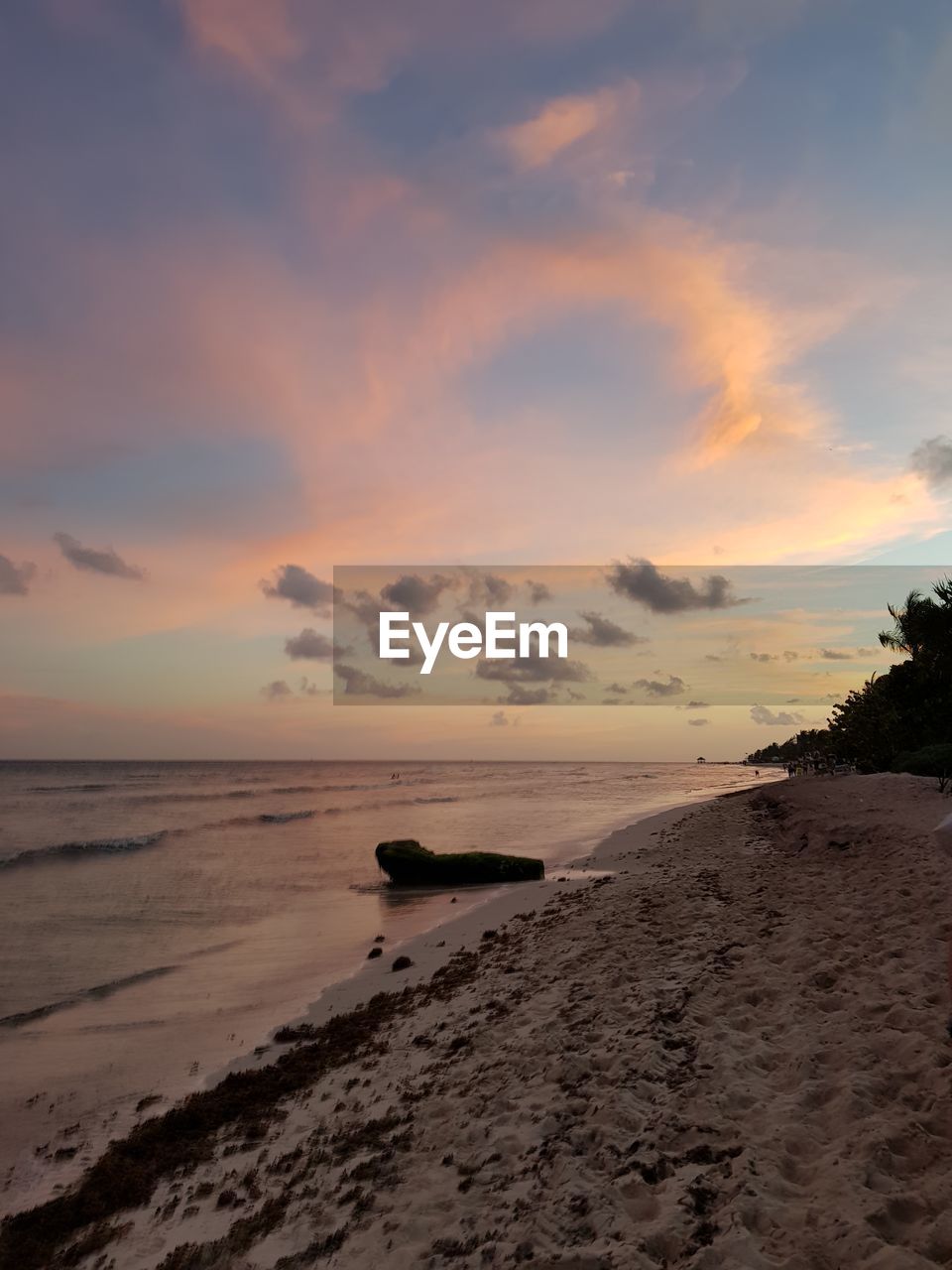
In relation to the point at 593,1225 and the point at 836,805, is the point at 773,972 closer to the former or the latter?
the point at 593,1225

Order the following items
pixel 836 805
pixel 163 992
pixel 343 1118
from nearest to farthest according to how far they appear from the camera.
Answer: pixel 343 1118
pixel 163 992
pixel 836 805

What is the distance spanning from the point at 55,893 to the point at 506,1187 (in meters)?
23.2

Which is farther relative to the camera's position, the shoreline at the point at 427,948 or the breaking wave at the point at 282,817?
the breaking wave at the point at 282,817

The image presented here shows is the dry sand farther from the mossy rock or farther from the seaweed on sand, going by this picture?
the mossy rock

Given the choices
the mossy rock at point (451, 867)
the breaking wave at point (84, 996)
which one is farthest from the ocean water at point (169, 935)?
the mossy rock at point (451, 867)

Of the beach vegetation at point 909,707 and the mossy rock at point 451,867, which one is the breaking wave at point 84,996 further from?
the beach vegetation at point 909,707

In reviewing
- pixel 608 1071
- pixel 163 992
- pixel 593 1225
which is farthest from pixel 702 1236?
pixel 163 992

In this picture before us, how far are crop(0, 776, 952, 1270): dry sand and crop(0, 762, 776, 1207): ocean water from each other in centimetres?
285

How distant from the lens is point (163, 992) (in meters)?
13.8

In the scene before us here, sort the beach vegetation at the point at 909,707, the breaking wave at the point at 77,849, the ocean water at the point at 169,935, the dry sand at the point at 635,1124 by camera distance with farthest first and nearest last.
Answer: the beach vegetation at the point at 909,707, the breaking wave at the point at 77,849, the ocean water at the point at 169,935, the dry sand at the point at 635,1124

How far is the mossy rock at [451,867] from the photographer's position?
24344 mm

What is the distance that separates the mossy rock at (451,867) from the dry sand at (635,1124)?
1287 centimetres

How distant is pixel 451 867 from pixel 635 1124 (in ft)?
64.5

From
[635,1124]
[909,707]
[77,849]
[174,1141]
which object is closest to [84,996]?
[174,1141]
